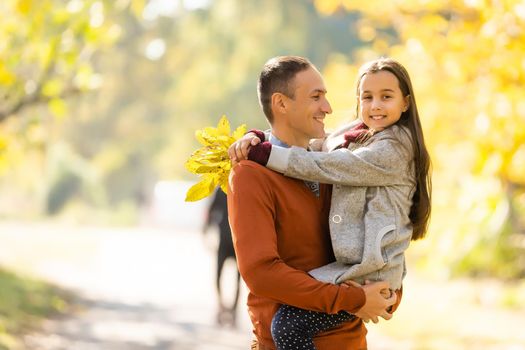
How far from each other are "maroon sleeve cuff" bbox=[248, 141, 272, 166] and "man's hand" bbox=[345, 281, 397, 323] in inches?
20.1

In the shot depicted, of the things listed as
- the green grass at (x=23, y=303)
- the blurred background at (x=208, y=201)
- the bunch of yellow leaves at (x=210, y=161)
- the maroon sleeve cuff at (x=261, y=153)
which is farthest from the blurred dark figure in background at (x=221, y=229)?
the maroon sleeve cuff at (x=261, y=153)

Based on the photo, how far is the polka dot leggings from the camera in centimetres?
371

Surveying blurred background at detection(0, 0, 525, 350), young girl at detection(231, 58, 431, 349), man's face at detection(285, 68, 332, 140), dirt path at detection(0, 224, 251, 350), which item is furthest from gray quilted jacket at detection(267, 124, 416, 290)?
dirt path at detection(0, 224, 251, 350)

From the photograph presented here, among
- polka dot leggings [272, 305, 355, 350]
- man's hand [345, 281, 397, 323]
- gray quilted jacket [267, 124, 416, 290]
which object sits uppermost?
gray quilted jacket [267, 124, 416, 290]

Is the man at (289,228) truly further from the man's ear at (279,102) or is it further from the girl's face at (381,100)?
the girl's face at (381,100)

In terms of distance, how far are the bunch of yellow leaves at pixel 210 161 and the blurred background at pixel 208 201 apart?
2585 mm

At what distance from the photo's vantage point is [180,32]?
46.3m

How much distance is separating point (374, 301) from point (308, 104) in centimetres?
73

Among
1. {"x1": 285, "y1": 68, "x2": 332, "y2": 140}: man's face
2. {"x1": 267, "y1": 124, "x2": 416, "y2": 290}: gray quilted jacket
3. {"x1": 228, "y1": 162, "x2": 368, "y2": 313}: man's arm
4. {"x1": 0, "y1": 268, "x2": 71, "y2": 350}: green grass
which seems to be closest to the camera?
{"x1": 228, "y1": 162, "x2": 368, "y2": 313}: man's arm

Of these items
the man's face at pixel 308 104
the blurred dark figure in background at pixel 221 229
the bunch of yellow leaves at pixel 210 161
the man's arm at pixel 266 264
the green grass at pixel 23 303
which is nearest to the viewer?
the man's arm at pixel 266 264

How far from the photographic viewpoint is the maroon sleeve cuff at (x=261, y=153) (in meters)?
3.76

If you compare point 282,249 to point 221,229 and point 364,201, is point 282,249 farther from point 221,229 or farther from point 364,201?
point 221,229

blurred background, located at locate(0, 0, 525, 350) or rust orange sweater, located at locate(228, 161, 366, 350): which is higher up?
blurred background, located at locate(0, 0, 525, 350)

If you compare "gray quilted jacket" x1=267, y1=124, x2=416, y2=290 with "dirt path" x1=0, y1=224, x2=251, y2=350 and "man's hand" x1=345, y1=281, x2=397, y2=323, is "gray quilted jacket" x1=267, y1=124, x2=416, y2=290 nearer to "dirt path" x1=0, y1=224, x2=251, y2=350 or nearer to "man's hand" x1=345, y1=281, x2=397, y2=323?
"man's hand" x1=345, y1=281, x2=397, y2=323
